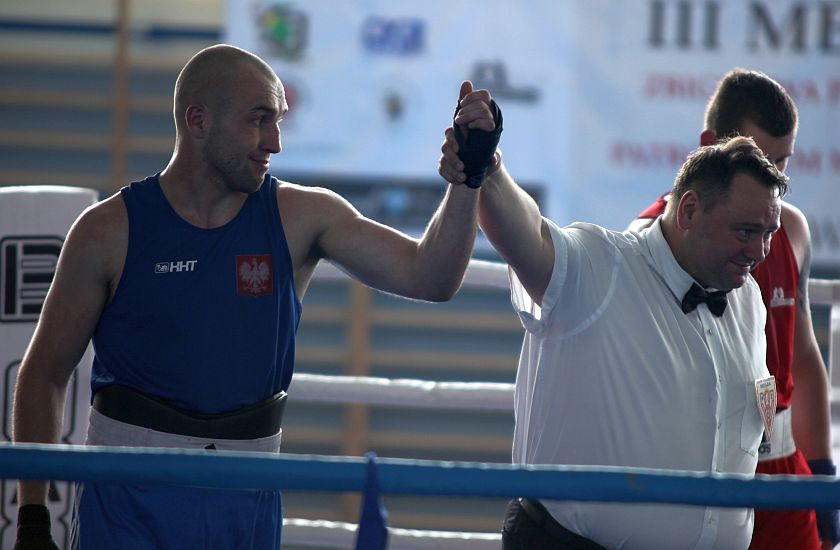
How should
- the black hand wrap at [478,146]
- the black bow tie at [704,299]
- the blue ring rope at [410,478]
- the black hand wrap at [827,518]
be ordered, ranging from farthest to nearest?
the black hand wrap at [827,518] < the black bow tie at [704,299] < the black hand wrap at [478,146] < the blue ring rope at [410,478]

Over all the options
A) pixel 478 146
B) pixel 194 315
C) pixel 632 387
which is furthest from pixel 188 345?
pixel 632 387

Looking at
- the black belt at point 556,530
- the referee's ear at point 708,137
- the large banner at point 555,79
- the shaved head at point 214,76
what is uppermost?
the large banner at point 555,79

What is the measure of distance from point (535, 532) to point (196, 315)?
2.01 ft

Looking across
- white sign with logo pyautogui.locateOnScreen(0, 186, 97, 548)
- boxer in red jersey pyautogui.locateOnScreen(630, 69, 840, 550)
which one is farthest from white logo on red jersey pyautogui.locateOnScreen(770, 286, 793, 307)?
white sign with logo pyautogui.locateOnScreen(0, 186, 97, 548)

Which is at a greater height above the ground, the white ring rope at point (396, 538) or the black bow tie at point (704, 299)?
the black bow tie at point (704, 299)

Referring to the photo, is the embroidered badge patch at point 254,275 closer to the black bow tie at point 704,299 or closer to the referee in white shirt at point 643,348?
the referee in white shirt at point 643,348

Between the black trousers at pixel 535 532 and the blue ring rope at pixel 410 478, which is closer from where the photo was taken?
the blue ring rope at pixel 410 478

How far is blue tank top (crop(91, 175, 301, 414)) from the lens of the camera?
5.14ft

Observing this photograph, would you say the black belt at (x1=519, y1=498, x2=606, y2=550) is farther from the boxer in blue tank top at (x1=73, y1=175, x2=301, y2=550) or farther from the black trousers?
the boxer in blue tank top at (x1=73, y1=175, x2=301, y2=550)

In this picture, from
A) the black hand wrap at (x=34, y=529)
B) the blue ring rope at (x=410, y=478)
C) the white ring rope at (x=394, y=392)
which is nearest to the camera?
the blue ring rope at (x=410, y=478)

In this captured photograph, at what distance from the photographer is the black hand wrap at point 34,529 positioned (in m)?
1.53

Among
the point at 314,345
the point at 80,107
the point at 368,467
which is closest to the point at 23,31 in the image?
the point at 80,107

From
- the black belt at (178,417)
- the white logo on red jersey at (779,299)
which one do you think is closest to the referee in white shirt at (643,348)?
the white logo on red jersey at (779,299)

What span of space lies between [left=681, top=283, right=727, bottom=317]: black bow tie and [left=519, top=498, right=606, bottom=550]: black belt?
1.27 ft
